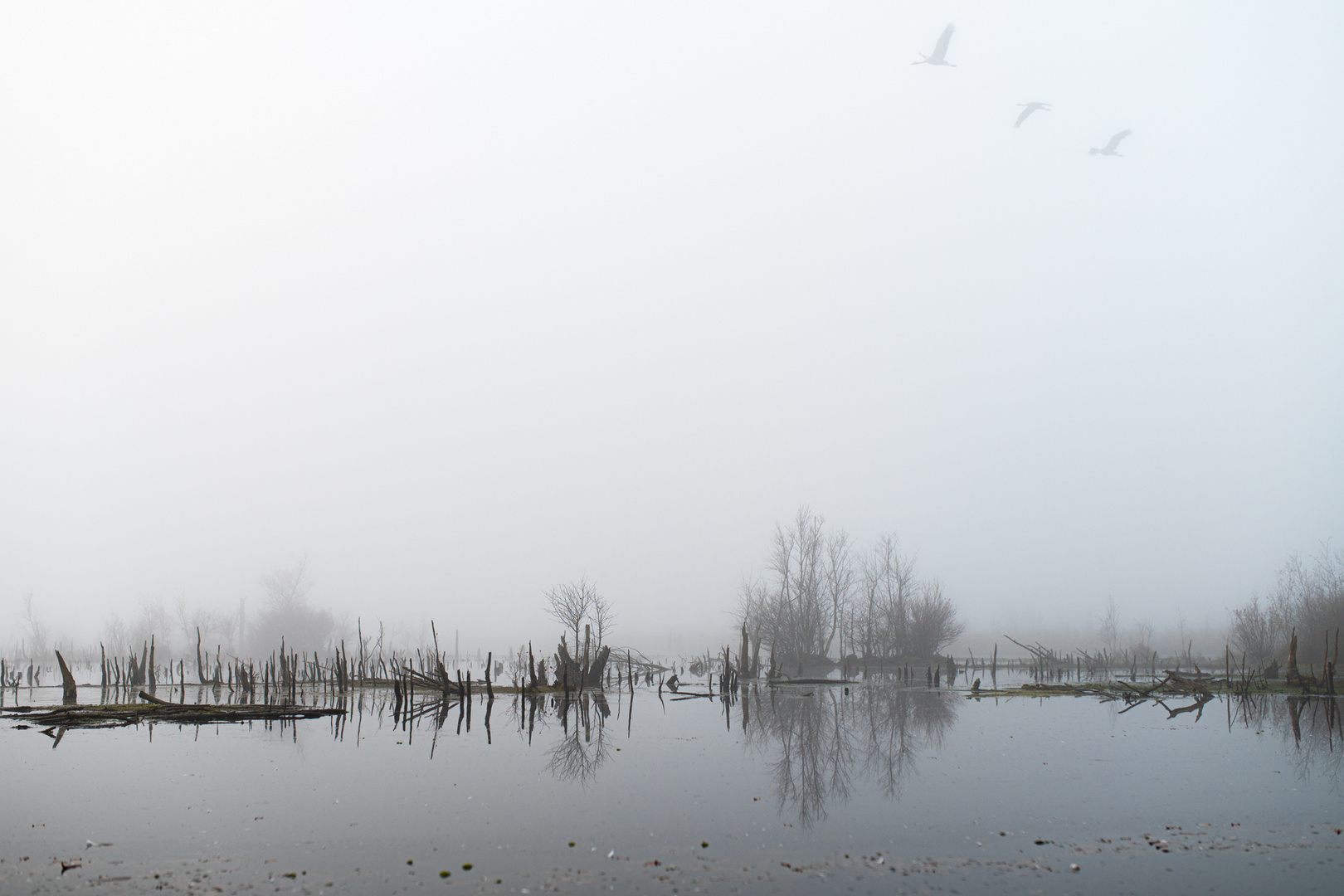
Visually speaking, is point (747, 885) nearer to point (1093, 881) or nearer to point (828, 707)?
point (1093, 881)

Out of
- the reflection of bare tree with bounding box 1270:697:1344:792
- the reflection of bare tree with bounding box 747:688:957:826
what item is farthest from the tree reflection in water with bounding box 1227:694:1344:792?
the reflection of bare tree with bounding box 747:688:957:826

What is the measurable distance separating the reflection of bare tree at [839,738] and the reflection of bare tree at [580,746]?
3.42 metres

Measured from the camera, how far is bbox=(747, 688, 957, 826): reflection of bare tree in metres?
12.3

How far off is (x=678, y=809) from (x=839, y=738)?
8.71 meters

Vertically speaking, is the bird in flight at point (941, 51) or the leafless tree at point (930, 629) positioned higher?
the bird in flight at point (941, 51)

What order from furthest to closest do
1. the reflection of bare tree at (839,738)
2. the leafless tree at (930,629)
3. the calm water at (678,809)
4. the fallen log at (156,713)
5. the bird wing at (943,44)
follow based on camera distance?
the leafless tree at (930,629) → the bird wing at (943,44) → the fallen log at (156,713) → the reflection of bare tree at (839,738) → the calm water at (678,809)

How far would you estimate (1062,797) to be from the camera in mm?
11758

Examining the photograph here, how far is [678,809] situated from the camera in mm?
10906

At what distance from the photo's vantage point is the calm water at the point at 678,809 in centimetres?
778

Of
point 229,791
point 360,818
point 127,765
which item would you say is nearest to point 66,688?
point 127,765

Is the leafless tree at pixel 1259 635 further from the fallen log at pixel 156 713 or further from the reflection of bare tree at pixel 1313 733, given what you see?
the fallen log at pixel 156 713

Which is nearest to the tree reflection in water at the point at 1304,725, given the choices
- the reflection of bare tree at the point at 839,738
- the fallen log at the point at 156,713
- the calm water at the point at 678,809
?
the calm water at the point at 678,809

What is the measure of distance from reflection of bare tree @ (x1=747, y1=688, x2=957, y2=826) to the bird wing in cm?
3244

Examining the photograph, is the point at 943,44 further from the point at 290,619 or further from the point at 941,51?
the point at 290,619
